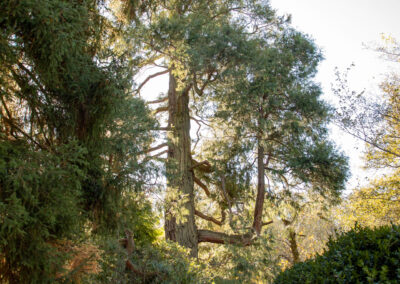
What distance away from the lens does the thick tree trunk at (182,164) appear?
30.8 feet

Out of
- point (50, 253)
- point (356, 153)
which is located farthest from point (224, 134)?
point (356, 153)

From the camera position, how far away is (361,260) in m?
3.17

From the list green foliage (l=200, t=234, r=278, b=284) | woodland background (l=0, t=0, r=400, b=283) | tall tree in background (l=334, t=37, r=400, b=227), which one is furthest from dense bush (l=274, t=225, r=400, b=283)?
tall tree in background (l=334, t=37, r=400, b=227)

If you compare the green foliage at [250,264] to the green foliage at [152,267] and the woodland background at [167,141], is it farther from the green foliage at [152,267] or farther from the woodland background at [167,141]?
the green foliage at [152,267]

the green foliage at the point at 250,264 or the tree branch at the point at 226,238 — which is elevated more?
the tree branch at the point at 226,238

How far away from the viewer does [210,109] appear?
33.7 feet

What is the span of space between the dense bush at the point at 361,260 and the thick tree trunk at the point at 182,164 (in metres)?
4.97

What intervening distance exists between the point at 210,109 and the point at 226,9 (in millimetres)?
2915

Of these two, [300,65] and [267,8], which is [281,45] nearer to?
[300,65]

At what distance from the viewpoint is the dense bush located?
122 inches

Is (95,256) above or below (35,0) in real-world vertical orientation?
below

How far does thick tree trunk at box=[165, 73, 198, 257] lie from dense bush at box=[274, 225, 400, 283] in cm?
497

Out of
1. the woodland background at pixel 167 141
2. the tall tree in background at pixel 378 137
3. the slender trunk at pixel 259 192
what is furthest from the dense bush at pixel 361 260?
the tall tree in background at pixel 378 137

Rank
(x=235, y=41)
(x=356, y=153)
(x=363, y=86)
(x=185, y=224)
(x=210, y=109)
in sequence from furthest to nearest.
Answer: (x=356, y=153), (x=363, y=86), (x=210, y=109), (x=185, y=224), (x=235, y=41)
